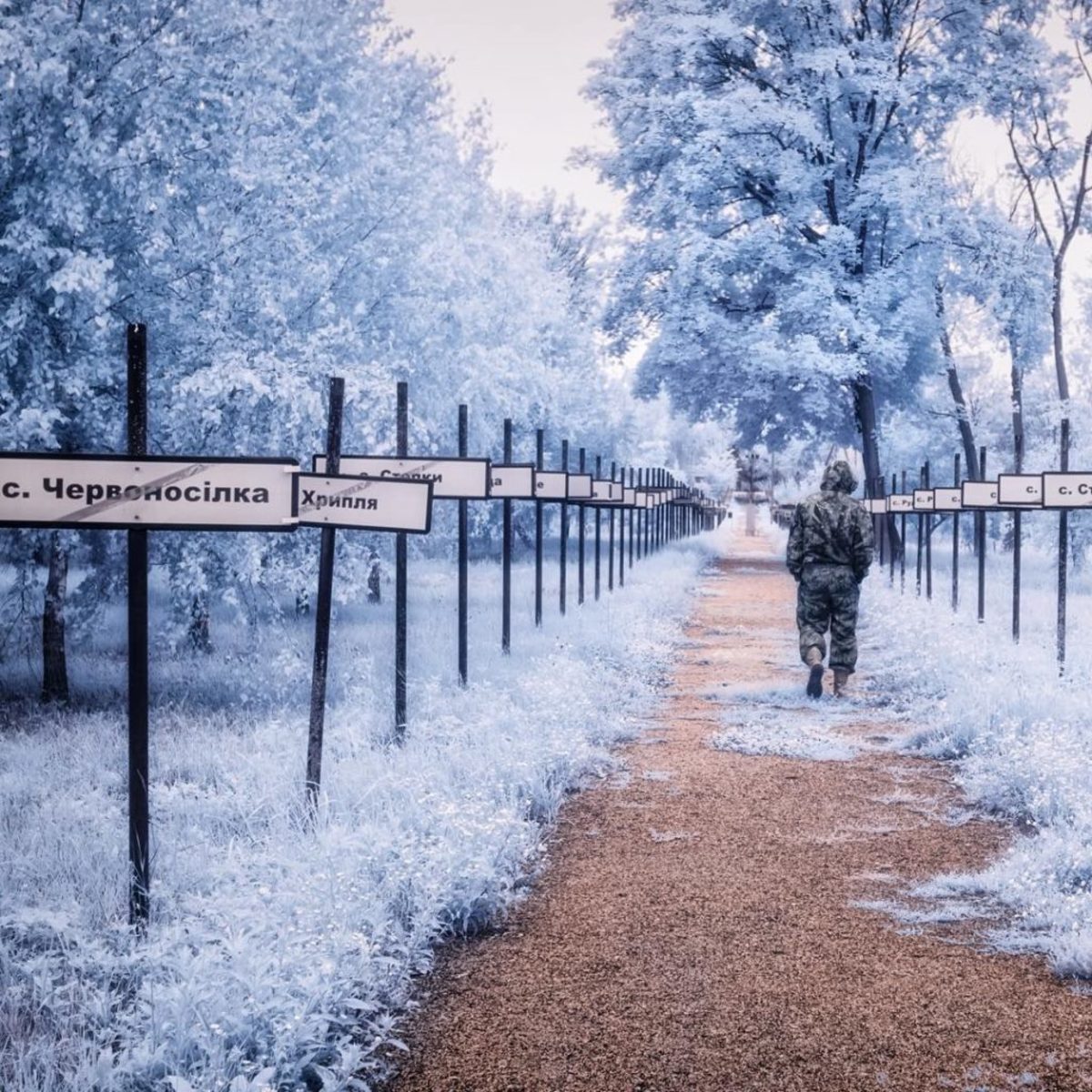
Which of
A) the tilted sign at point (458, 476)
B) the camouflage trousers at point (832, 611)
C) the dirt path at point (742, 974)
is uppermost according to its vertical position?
the tilted sign at point (458, 476)

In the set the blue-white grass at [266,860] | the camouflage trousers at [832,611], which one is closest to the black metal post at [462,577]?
the blue-white grass at [266,860]

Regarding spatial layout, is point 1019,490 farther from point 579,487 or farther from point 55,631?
point 55,631

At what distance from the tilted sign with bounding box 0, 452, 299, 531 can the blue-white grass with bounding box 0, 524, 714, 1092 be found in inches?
57.0

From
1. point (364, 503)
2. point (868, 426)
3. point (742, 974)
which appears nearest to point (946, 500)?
point (868, 426)

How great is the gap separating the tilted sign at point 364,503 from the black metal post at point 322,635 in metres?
0.18

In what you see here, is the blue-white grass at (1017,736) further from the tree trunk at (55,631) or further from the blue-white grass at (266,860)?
the tree trunk at (55,631)

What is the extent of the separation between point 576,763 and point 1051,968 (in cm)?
386

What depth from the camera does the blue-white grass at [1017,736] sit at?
17.4 feet

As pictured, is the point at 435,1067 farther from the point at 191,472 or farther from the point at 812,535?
the point at 812,535

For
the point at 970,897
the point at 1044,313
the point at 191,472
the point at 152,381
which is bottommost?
the point at 970,897

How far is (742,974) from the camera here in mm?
4680

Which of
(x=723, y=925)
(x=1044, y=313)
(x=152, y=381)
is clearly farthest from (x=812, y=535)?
(x=1044, y=313)

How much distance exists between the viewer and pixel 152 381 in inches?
419

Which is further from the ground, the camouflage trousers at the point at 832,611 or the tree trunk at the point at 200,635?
the camouflage trousers at the point at 832,611
